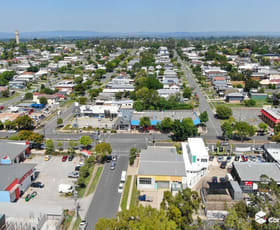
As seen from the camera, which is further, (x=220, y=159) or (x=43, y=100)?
(x=43, y=100)

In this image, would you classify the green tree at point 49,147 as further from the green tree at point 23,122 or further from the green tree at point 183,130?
the green tree at point 183,130

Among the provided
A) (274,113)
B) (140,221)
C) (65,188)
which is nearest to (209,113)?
(274,113)

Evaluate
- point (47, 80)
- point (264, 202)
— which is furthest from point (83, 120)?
point (47, 80)

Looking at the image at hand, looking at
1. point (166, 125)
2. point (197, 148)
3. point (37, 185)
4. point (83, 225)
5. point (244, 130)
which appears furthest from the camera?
point (166, 125)

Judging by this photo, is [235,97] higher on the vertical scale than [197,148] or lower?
lower

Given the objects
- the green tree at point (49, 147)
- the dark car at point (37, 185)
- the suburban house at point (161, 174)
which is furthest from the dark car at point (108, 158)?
the dark car at point (37, 185)

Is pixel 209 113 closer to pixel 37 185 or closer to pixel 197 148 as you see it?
pixel 197 148

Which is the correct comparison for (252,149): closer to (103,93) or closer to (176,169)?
(176,169)
